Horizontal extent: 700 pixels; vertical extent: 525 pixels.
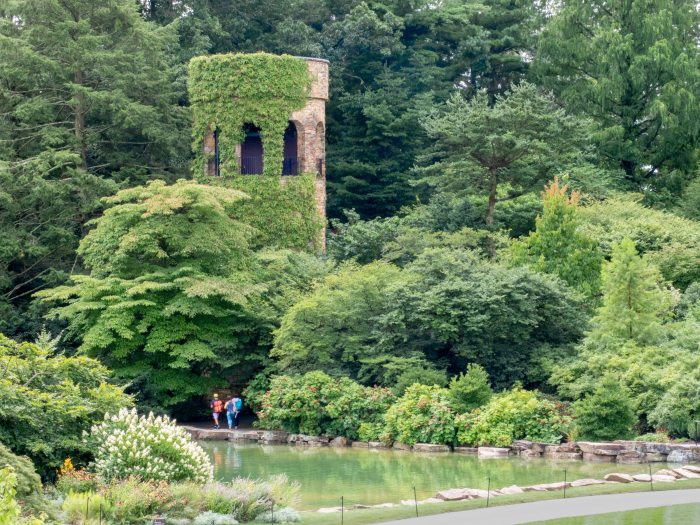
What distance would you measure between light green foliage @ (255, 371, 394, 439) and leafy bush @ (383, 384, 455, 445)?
0.91m

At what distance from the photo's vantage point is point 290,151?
49.1m

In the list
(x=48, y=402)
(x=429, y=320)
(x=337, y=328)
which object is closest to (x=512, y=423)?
(x=429, y=320)

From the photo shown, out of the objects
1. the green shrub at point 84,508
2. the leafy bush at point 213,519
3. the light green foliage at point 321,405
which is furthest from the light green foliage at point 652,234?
the green shrub at point 84,508

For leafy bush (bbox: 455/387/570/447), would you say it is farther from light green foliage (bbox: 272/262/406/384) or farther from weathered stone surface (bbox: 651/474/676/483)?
weathered stone surface (bbox: 651/474/676/483)

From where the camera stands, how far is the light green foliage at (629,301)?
33.6 metres

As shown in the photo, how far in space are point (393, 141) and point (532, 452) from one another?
2499 centimetres

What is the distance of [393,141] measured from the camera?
2127 inches

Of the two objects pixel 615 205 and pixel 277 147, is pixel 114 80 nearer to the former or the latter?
pixel 277 147

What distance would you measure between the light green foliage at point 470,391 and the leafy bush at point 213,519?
12.4m

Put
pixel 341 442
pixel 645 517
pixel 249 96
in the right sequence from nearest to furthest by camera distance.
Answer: pixel 645 517
pixel 341 442
pixel 249 96

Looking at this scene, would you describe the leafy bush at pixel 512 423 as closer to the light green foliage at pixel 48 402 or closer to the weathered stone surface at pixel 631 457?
the weathered stone surface at pixel 631 457

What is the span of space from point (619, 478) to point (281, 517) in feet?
24.4

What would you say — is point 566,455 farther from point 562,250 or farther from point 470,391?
point 562,250

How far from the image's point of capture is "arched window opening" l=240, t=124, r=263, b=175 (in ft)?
154
